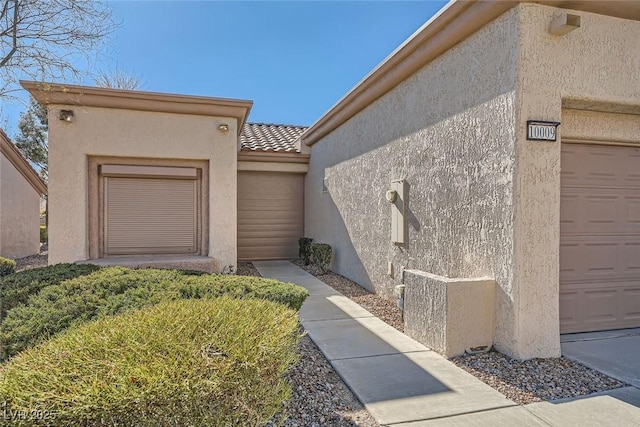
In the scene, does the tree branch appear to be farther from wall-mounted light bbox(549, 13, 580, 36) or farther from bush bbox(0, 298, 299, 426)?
wall-mounted light bbox(549, 13, 580, 36)

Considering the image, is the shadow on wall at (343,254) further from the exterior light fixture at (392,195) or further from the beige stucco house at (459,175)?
the exterior light fixture at (392,195)

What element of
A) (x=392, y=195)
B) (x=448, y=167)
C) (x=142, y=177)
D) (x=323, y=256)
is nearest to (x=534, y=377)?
(x=448, y=167)

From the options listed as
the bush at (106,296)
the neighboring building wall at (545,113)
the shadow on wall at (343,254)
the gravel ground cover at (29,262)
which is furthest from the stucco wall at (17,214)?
the neighboring building wall at (545,113)

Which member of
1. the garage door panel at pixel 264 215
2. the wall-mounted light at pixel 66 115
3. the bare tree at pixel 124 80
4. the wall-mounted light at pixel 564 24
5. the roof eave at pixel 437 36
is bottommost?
→ the garage door panel at pixel 264 215

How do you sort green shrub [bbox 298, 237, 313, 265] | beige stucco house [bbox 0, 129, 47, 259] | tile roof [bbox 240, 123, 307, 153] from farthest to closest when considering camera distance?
tile roof [bbox 240, 123, 307, 153]
beige stucco house [bbox 0, 129, 47, 259]
green shrub [bbox 298, 237, 313, 265]

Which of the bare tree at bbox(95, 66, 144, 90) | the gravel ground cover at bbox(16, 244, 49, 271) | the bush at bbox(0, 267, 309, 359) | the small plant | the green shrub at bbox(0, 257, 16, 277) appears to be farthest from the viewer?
the bare tree at bbox(95, 66, 144, 90)

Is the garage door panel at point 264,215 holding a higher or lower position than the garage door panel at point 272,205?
lower

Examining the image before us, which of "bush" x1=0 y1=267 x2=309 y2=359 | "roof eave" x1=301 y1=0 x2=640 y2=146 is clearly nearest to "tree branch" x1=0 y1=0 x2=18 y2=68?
"bush" x1=0 y1=267 x2=309 y2=359

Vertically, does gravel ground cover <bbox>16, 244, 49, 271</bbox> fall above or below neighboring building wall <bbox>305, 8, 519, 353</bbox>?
below

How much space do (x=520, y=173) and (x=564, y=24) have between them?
182cm

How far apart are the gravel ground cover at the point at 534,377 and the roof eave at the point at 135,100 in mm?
7251

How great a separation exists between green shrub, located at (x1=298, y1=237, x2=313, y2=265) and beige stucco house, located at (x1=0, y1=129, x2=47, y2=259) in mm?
10274

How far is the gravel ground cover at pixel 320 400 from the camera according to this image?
3.29m

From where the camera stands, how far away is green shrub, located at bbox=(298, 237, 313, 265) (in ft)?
39.8
